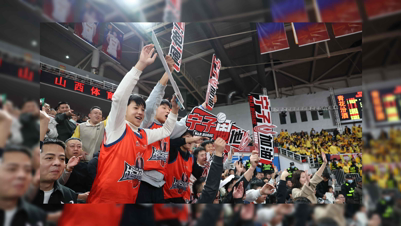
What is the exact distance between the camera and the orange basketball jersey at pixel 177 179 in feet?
6.07

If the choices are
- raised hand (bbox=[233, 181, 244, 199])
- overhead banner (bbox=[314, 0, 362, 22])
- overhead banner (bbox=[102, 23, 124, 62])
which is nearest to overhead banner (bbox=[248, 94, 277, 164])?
raised hand (bbox=[233, 181, 244, 199])

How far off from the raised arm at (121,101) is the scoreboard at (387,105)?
4.58 ft

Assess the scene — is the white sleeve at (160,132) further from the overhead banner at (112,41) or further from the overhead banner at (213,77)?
the overhead banner at (112,41)

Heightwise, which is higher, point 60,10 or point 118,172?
point 60,10

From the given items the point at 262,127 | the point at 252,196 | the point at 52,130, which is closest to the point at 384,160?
the point at 252,196

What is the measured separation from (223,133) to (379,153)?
1.35 meters

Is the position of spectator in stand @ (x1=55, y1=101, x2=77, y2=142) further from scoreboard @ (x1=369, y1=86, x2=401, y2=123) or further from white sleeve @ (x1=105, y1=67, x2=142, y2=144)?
scoreboard @ (x1=369, y1=86, x2=401, y2=123)

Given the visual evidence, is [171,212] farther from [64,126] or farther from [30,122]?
[64,126]

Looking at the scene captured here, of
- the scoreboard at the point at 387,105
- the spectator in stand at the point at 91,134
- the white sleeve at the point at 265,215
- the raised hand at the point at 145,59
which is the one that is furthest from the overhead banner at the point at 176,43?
the scoreboard at the point at 387,105

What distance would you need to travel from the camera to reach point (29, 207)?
79 cm

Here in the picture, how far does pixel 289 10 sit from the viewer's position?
3.02 metres

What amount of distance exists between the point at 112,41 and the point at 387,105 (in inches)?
87.8

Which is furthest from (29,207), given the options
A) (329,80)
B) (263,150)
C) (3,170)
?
(329,80)

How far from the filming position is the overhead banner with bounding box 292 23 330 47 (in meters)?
2.26
